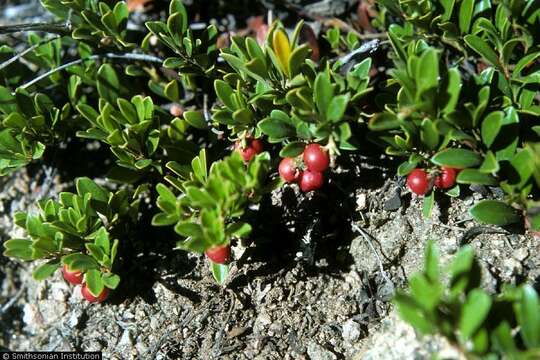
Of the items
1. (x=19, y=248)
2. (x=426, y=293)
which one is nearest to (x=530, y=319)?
(x=426, y=293)

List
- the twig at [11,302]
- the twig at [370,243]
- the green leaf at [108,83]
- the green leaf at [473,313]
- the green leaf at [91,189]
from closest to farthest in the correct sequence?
the green leaf at [473,313], the twig at [370,243], the green leaf at [91,189], the green leaf at [108,83], the twig at [11,302]

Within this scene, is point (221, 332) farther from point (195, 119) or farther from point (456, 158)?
point (456, 158)

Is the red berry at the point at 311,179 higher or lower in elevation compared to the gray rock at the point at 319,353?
higher

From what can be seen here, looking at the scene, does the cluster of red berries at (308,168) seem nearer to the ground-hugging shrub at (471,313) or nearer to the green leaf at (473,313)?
the ground-hugging shrub at (471,313)

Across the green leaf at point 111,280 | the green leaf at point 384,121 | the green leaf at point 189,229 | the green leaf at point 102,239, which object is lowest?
the green leaf at point 111,280

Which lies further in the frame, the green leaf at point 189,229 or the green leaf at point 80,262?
the green leaf at point 80,262

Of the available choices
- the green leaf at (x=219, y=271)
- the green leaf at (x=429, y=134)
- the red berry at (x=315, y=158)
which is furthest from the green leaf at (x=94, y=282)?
the green leaf at (x=429, y=134)

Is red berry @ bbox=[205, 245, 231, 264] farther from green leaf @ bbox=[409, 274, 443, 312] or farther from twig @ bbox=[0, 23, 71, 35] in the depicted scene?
twig @ bbox=[0, 23, 71, 35]
